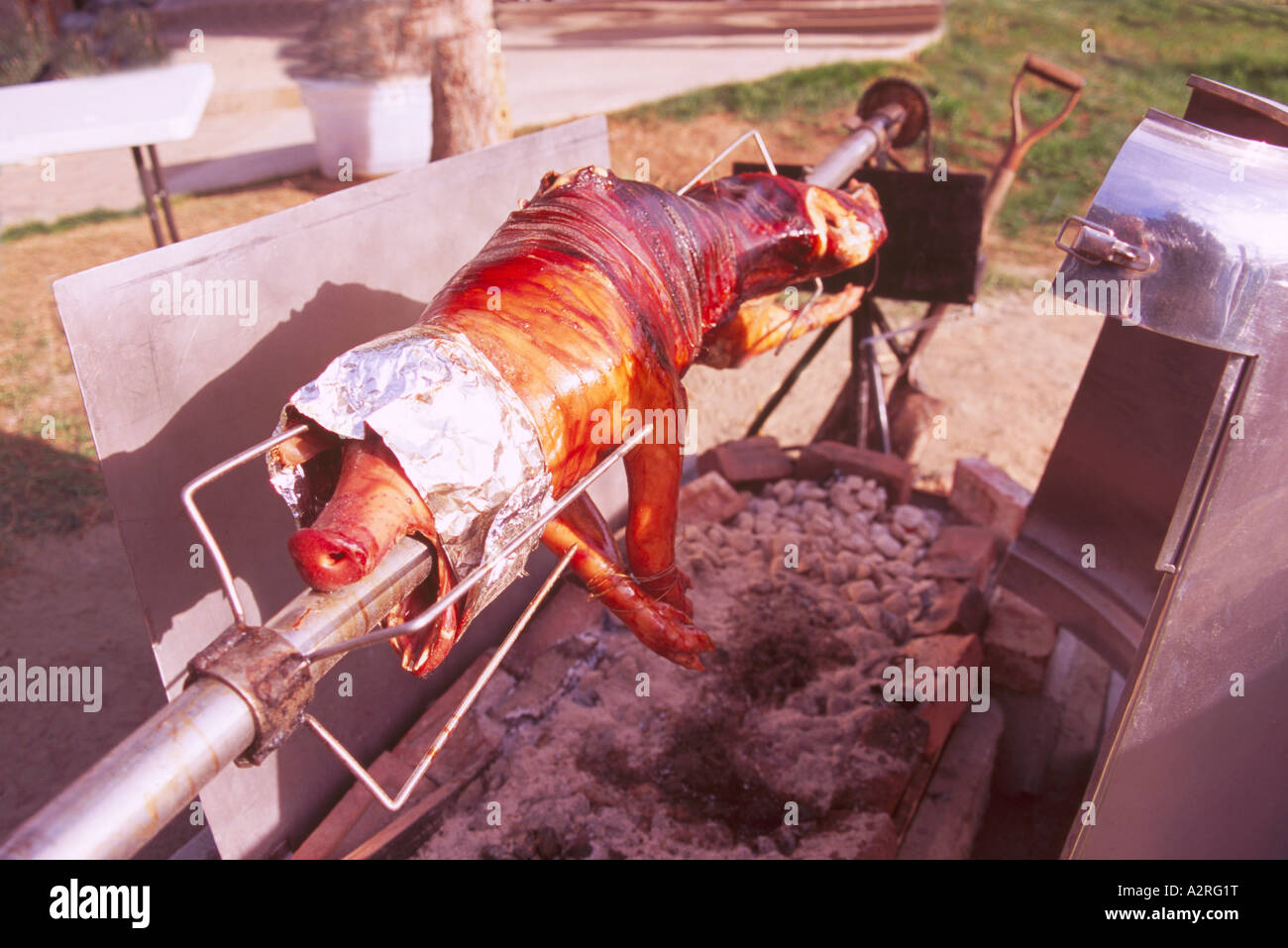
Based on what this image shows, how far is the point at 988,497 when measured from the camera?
406 centimetres

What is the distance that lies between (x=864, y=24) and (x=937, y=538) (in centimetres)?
1172

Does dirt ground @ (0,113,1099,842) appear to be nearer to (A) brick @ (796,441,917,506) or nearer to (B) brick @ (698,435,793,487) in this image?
(A) brick @ (796,441,917,506)

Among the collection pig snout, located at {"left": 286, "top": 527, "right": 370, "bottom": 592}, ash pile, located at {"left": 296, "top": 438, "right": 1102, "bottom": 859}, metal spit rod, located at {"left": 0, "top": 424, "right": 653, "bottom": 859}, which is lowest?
ash pile, located at {"left": 296, "top": 438, "right": 1102, "bottom": 859}

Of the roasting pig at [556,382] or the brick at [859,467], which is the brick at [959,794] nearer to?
the roasting pig at [556,382]

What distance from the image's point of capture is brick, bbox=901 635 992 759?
9.64 feet

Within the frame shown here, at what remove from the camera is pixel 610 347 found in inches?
85.7

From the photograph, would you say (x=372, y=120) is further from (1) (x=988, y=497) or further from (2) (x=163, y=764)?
(2) (x=163, y=764)

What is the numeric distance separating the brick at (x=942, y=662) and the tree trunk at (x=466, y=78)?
4563 millimetres

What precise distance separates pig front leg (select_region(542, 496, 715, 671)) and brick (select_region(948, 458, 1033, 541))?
204cm

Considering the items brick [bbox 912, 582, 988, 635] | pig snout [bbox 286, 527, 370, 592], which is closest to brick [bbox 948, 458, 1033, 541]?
→ brick [bbox 912, 582, 988, 635]

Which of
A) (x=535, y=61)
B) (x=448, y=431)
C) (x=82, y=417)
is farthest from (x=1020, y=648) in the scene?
(x=535, y=61)

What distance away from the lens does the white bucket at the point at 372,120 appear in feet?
27.8

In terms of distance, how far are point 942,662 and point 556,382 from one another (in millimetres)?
1898
